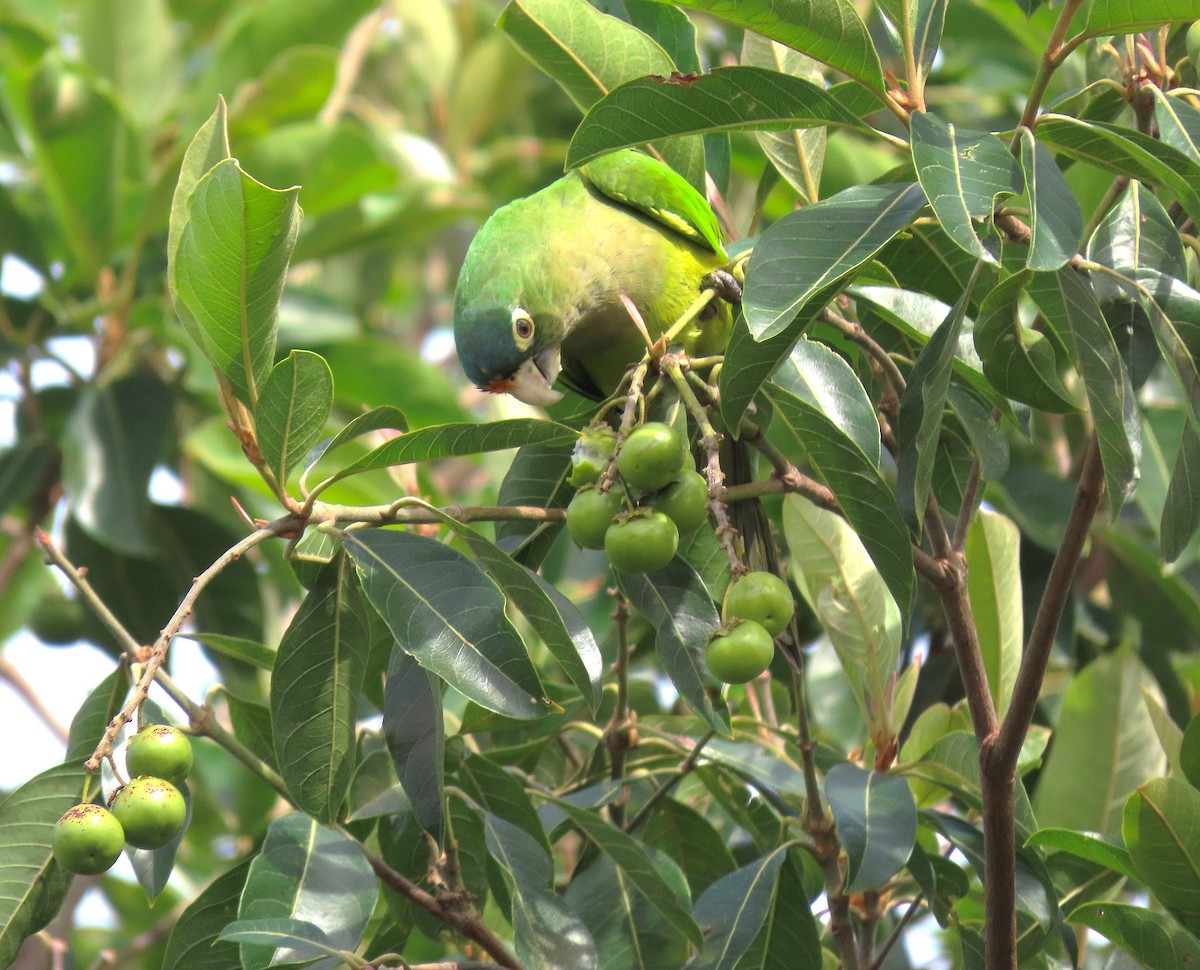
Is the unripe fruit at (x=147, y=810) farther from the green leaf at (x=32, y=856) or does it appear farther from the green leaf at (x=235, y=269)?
the green leaf at (x=235, y=269)

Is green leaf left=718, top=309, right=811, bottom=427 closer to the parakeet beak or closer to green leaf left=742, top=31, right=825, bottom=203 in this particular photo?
green leaf left=742, top=31, right=825, bottom=203

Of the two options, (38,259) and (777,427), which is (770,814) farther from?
(38,259)

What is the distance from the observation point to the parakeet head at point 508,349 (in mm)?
2432

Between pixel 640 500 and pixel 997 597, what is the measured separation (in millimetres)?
936

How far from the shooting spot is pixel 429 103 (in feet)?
17.6

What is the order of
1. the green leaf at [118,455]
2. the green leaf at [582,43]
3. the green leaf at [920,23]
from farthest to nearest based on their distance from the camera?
1. the green leaf at [118,455]
2. the green leaf at [582,43]
3. the green leaf at [920,23]

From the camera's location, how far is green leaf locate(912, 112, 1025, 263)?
1246 millimetres

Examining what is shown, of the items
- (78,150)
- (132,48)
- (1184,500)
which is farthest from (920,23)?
(132,48)

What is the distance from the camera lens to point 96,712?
1.62 metres

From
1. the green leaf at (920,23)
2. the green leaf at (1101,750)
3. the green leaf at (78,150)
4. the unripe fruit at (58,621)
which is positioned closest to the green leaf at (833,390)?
the green leaf at (920,23)

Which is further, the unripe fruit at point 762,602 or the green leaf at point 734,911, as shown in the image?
the green leaf at point 734,911

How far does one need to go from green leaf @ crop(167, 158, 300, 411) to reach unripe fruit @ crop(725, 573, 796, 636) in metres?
0.62

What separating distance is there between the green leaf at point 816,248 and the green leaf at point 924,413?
0.44 feet

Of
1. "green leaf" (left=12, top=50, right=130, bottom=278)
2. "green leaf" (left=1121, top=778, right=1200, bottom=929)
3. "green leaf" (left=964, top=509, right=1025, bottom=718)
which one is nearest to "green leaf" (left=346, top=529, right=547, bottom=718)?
"green leaf" (left=1121, top=778, right=1200, bottom=929)
